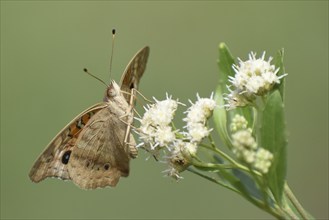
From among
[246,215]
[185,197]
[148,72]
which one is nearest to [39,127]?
[148,72]

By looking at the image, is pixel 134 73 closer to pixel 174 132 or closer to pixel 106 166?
pixel 106 166

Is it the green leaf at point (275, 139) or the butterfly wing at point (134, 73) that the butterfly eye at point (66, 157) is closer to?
the butterfly wing at point (134, 73)

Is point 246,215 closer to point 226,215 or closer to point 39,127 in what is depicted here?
point 226,215

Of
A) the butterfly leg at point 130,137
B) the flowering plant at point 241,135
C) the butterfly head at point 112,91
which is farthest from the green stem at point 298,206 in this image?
the butterfly head at point 112,91

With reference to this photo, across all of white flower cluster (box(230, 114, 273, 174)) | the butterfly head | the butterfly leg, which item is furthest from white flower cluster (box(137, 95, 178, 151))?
white flower cluster (box(230, 114, 273, 174))

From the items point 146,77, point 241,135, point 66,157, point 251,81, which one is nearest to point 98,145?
point 66,157
